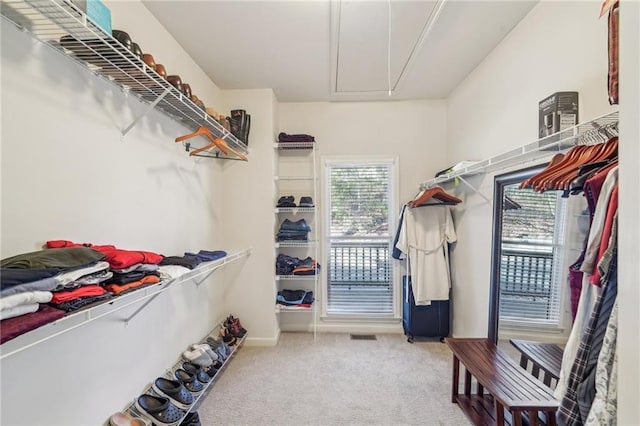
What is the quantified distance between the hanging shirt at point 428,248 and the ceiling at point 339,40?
1394 millimetres

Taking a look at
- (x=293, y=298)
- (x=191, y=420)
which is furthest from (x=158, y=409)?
(x=293, y=298)

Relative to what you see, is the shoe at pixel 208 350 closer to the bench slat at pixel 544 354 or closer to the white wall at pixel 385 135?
the white wall at pixel 385 135

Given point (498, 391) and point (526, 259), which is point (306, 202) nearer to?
point (526, 259)

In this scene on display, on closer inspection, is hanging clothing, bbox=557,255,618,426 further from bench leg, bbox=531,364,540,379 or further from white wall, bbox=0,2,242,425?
white wall, bbox=0,2,242,425

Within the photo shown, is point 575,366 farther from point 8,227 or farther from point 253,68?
point 253,68

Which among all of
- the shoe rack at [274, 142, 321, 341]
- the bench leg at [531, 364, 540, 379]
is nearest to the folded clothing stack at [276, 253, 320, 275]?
the shoe rack at [274, 142, 321, 341]

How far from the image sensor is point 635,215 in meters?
0.57

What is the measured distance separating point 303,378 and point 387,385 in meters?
0.69

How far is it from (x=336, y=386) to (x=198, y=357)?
3.61ft

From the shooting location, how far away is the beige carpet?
1.84 metres

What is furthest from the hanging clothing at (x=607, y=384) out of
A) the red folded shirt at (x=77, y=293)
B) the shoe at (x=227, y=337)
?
the shoe at (x=227, y=337)

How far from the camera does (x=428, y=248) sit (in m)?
2.88

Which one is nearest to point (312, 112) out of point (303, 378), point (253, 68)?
point (253, 68)

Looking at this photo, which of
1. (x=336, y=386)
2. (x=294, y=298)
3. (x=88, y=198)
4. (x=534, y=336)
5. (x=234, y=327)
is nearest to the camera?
(x=88, y=198)
